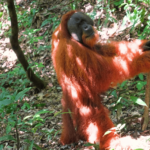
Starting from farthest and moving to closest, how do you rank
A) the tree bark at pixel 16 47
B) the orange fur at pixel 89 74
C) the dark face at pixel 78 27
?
the tree bark at pixel 16 47 < the dark face at pixel 78 27 < the orange fur at pixel 89 74

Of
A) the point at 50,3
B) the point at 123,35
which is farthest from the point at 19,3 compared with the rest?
the point at 123,35

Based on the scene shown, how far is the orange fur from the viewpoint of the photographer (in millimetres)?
2752

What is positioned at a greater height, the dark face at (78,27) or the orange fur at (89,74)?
the dark face at (78,27)

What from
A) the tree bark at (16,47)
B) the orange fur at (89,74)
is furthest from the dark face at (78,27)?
the tree bark at (16,47)

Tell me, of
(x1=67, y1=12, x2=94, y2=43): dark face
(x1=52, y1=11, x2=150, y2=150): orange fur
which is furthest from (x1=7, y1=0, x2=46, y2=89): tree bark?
(x1=67, y1=12, x2=94, y2=43): dark face

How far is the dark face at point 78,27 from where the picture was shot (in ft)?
10.1

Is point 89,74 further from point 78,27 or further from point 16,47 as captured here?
point 16,47

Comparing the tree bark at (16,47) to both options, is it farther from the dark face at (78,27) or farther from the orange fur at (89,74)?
the dark face at (78,27)

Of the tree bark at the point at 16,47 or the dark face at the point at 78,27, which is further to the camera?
the tree bark at the point at 16,47

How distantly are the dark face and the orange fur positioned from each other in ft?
0.26

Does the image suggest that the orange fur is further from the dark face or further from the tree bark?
the tree bark

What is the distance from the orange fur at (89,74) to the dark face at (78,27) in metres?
0.08

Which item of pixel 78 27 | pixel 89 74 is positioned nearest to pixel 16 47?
pixel 78 27

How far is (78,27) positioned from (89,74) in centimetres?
79
